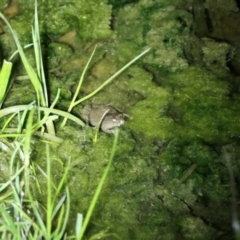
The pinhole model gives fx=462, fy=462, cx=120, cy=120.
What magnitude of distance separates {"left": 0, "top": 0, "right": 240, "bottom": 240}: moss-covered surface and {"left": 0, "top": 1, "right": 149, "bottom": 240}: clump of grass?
0.06 meters

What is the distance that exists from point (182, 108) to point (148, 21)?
44 centimetres

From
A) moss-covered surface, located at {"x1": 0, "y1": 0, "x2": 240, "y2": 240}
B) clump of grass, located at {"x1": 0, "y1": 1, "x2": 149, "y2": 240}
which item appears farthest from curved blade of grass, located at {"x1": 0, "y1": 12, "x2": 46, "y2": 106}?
moss-covered surface, located at {"x1": 0, "y1": 0, "x2": 240, "y2": 240}

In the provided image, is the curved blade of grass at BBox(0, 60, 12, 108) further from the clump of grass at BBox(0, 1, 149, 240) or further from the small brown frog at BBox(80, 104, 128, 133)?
the small brown frog at BBox(80, 104, 128, 133)

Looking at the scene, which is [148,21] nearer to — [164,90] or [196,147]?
[164,90]

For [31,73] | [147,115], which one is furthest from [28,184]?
[147,115]

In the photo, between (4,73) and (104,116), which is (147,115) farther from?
(4,73)

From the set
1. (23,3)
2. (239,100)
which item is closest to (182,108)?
(239,100)

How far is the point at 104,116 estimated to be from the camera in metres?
1.51

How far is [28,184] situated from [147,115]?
490 mm

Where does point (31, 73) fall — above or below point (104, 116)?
above

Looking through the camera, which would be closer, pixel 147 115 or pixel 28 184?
pixel 28 184

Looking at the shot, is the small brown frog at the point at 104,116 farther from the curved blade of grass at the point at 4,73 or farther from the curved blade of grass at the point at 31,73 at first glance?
the curved blade of grass at the point at 4,73

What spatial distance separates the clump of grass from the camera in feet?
3.59

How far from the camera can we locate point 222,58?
1.70 meters
